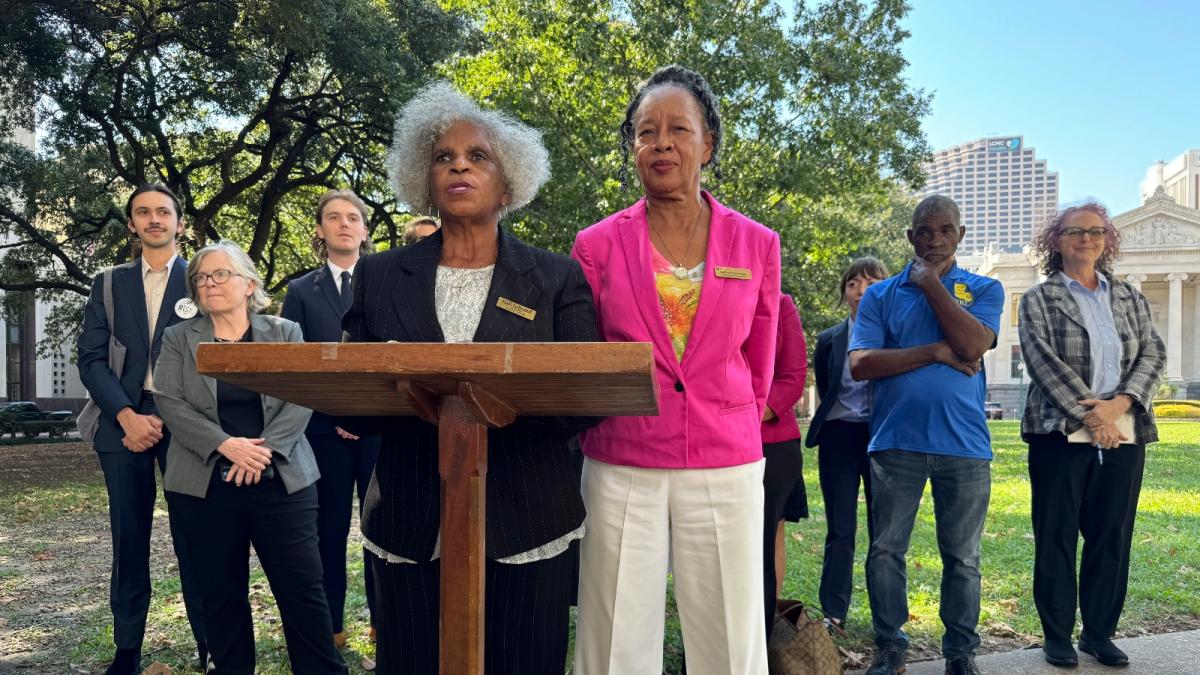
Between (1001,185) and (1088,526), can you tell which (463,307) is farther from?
(1001,185)

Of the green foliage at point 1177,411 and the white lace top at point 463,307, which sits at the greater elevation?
the white lace top at point 463,307

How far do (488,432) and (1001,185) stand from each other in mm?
187768

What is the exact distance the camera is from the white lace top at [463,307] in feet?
7.89

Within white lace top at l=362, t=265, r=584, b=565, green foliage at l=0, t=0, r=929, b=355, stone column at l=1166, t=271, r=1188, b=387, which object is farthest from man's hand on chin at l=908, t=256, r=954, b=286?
A: stone column at l=1166, t=271, r=1188, b=387

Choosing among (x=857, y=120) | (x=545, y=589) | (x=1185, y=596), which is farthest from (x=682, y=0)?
(x=545, y=589)

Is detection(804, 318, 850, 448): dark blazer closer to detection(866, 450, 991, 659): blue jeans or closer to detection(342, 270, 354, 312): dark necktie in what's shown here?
detection(866, 450, 991, 659): blue jeans

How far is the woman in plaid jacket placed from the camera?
15.0 ft

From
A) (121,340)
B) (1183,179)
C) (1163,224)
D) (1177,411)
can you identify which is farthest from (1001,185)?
(121,340)

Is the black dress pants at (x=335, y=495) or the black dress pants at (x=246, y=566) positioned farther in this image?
the black dress pants at (x=335, y=495)

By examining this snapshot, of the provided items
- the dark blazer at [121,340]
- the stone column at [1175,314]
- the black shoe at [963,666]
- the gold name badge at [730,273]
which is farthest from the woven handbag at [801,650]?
the stone column at [1175,314]

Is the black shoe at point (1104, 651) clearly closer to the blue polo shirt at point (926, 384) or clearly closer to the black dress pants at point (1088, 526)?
the black dress pants at point (1088, 526)

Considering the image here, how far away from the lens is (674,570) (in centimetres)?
280

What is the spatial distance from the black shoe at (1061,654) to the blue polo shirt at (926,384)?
1.07 m

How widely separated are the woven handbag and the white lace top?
5.99 ft
